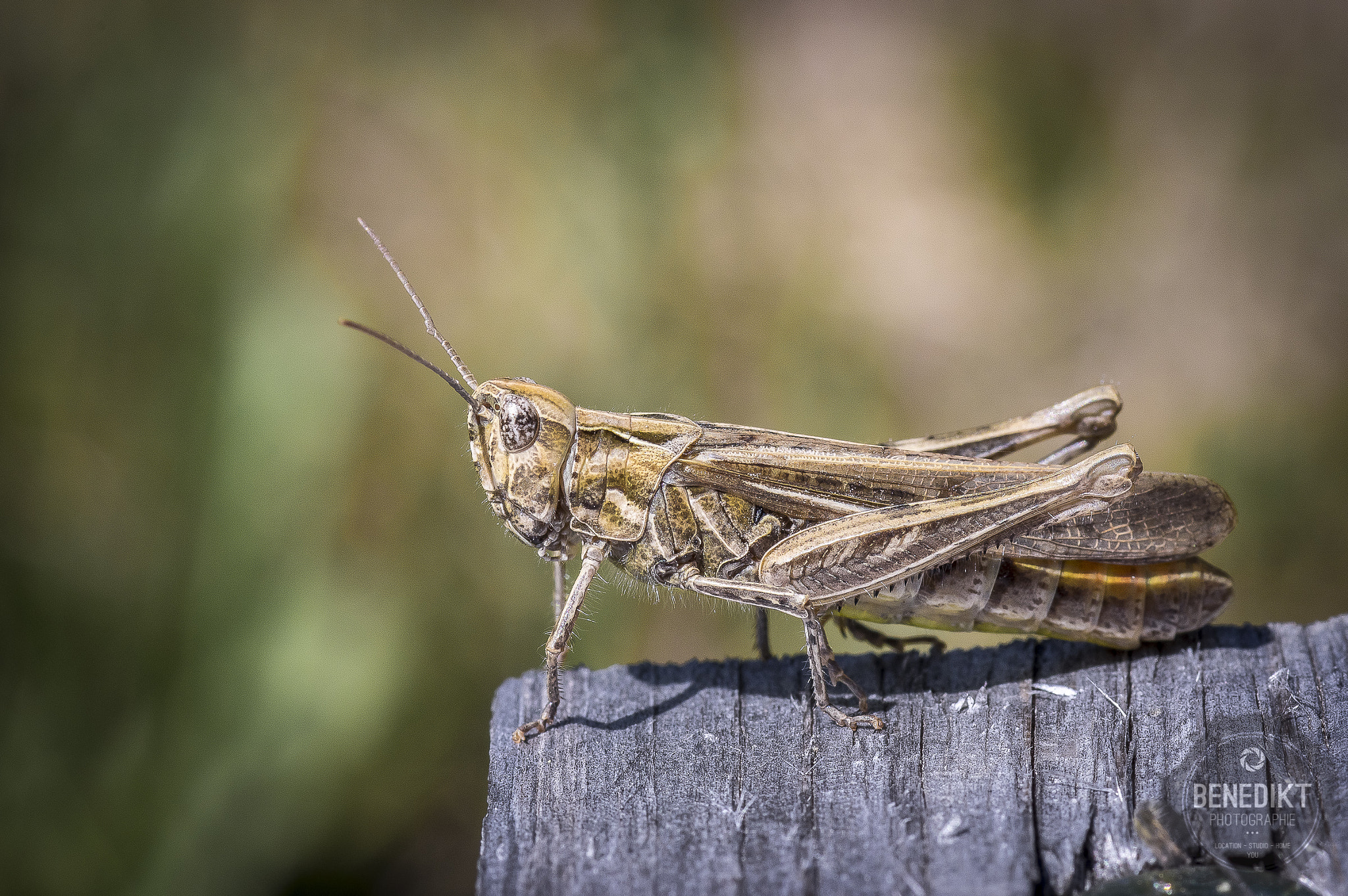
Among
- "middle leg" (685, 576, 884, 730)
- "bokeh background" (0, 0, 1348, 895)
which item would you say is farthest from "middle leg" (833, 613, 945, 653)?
"bokeh background" (0, 0, 1348, 895)

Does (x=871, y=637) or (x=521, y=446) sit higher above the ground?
(x=521, y=446)

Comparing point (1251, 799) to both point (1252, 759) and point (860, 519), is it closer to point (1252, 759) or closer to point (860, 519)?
point (1252, 759)

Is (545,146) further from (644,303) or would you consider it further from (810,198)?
(810,198)

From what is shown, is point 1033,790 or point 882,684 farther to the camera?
point 882,684

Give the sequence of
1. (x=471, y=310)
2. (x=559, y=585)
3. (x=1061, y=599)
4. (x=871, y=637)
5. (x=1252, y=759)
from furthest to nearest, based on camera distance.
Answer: (x=471, y=310) → (x=559, y=585) → (x=871, y=637) → (x=1061, y=599) → (x=1252, y=759)

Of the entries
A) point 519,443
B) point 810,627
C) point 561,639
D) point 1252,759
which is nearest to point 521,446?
point 519,443

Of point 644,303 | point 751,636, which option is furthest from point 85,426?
point 751,636

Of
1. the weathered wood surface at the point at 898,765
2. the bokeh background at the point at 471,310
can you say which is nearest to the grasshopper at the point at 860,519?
the weathered wood surface at the point at 898,765
